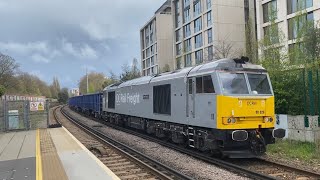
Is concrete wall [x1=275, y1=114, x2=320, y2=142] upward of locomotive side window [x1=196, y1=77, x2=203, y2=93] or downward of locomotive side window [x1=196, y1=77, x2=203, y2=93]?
downward

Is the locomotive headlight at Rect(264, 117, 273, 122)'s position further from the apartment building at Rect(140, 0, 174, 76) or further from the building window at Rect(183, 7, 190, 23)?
the apartment building at Rect(140, 0, 174, 76)

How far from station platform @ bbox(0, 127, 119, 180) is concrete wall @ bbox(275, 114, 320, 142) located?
8049 millimetres

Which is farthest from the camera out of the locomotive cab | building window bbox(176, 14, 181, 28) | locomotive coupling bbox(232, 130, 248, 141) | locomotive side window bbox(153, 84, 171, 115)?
building window bbox(176, 14, 181, 28)

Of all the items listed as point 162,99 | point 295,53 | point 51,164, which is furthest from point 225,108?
point 295,53

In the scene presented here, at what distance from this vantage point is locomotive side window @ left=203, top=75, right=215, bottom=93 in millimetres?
12742

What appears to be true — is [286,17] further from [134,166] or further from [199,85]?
[134,166]

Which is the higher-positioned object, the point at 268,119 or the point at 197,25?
the point at 197,25

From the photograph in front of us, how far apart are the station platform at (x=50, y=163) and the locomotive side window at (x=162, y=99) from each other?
3999 millimetres

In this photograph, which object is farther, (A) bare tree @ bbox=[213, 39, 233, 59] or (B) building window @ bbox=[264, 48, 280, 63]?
Answer: (A) bare tree @ bbox=[213, 39, 233, 59]

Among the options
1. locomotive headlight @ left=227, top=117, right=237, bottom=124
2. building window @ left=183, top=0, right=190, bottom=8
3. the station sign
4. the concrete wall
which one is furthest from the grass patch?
building window @ left=183, top=0, right=190, bottom=8

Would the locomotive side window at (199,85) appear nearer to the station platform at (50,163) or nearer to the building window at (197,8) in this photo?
the station platform at (50,163)

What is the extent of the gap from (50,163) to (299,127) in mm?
9505

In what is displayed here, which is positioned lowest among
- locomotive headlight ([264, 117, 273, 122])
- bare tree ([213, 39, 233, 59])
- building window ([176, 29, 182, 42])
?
locomotive headlight ([264, 117, 273, 122])

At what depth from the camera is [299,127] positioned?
51.2 ft
